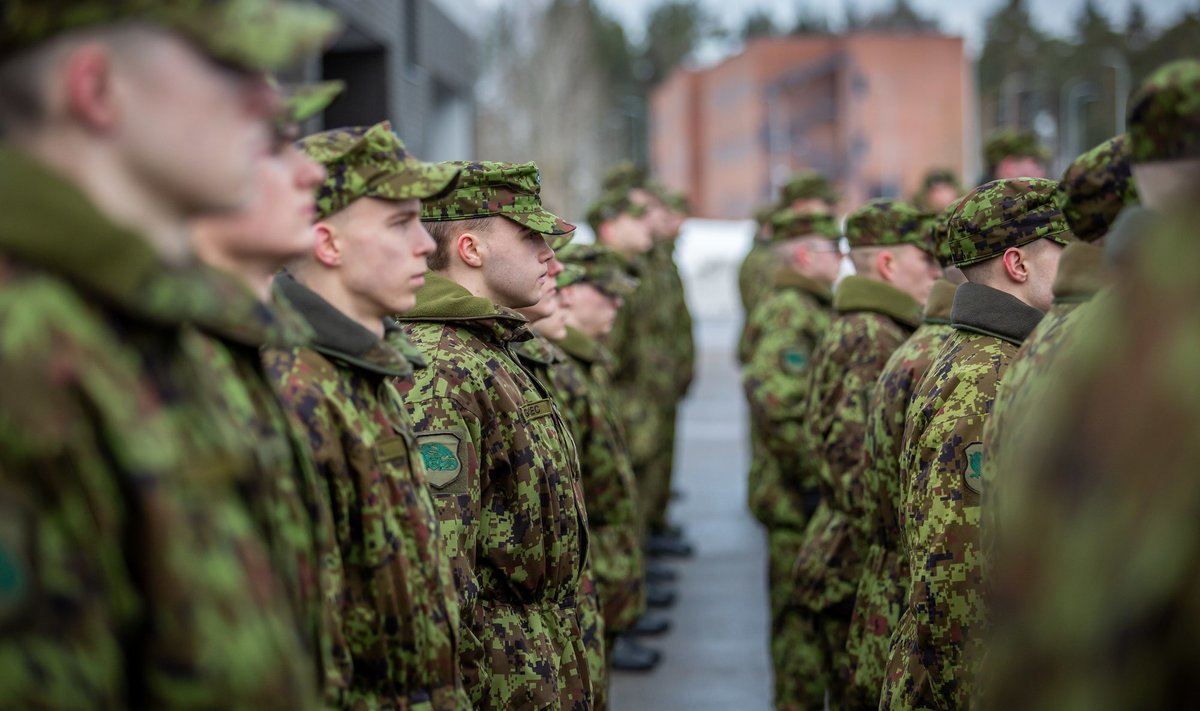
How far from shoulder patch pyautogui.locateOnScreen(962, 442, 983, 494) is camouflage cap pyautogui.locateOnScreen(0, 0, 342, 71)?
2589 millimetres

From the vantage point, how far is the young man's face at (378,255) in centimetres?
330

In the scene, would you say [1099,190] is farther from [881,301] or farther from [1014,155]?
[1014,155]

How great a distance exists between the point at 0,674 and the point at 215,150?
0.78 meters

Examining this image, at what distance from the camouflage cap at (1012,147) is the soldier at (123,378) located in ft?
32.0

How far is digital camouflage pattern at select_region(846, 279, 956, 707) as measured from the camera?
4.94m

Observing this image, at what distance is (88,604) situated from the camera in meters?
1.82

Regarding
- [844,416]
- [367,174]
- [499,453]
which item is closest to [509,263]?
[499,453]

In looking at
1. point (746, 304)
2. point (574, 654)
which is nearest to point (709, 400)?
point (746, 304)

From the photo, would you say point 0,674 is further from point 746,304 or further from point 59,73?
point 746,304

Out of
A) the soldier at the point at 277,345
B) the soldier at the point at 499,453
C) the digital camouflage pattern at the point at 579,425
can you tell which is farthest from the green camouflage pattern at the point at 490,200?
the soldier at the point at 277,345

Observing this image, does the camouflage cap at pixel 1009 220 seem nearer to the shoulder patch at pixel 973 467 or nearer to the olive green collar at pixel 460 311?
the shoulder patch at pixel 973 467

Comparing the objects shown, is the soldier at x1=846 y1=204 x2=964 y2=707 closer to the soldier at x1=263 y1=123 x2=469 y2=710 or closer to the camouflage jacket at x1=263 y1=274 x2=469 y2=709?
the soldier at x1=263 y1=123 x2=469 y2=710

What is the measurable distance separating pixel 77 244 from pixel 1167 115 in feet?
5.40

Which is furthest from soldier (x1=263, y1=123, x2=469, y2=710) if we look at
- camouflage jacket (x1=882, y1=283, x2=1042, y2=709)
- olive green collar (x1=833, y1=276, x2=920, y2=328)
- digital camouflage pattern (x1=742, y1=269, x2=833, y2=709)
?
digital camouflage pattern (x1=742, y1=269, x2=833, y2=709)
